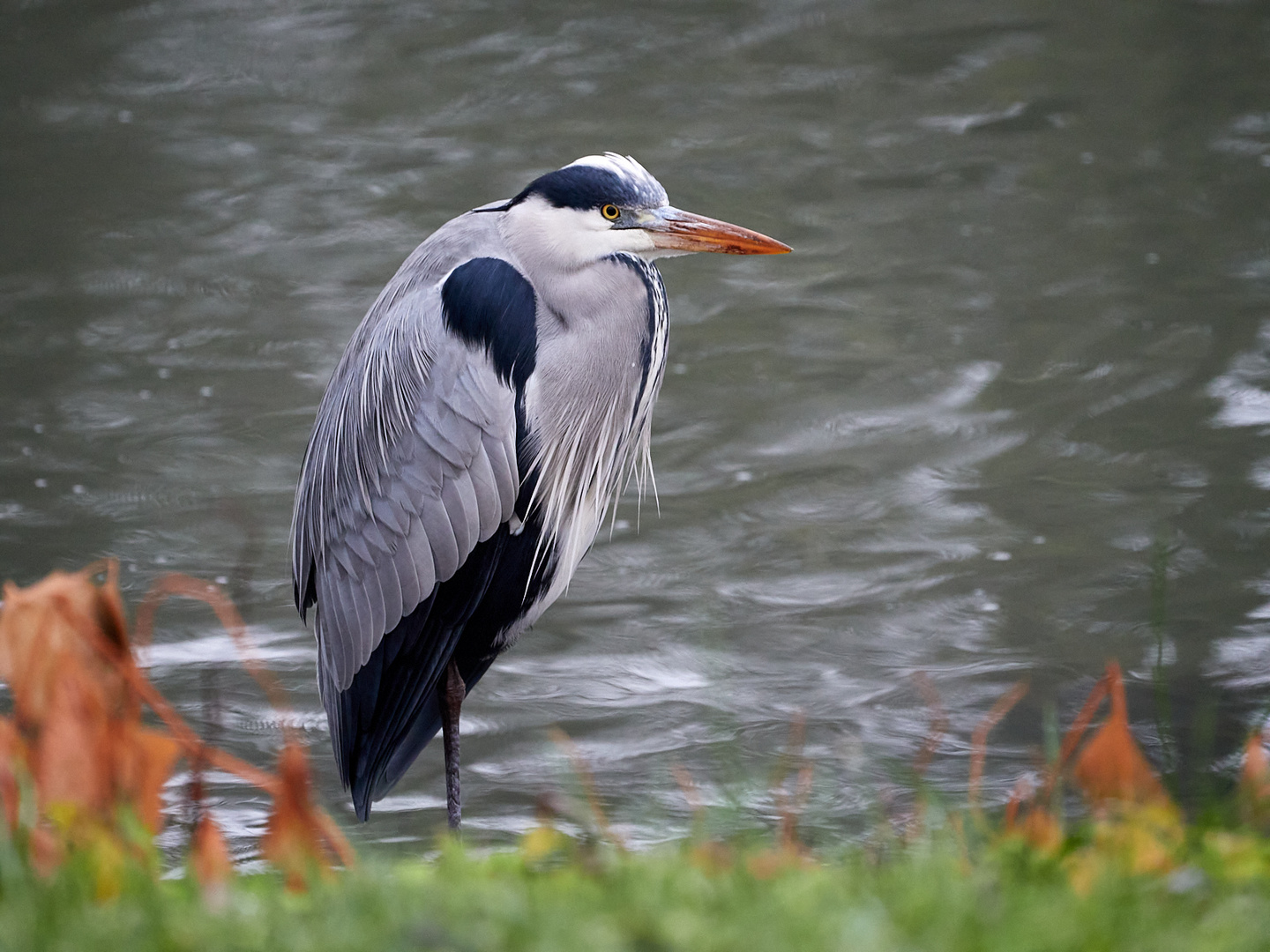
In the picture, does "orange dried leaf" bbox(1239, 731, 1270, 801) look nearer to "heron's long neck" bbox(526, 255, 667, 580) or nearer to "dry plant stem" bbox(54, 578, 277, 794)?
"dry plant stem" bbox(54, 578, 277, 794)

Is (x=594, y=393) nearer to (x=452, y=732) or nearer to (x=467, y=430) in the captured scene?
(x=467, y=430)

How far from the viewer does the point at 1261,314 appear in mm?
7227

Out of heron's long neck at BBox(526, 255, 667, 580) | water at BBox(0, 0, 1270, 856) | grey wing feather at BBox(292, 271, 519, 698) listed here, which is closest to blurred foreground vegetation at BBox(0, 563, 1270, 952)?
water at BBox(0, 0, 1270, 856)

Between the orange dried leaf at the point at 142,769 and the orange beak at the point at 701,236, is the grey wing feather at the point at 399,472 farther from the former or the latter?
the orange dried leaf at the point at 142,769

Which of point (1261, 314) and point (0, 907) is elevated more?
point (0, 907)

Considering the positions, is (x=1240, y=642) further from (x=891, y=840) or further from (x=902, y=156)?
(x=902, y=156)

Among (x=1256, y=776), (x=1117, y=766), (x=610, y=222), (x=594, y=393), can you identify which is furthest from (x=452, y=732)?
(x=1256, y=776)

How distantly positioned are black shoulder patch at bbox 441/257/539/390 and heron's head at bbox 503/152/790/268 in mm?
100

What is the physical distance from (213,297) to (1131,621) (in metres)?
4.80

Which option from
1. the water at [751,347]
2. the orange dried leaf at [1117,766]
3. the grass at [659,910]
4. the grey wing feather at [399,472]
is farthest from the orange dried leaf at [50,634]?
the orange dried leaf at [1117,766]

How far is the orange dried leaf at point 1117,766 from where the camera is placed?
2693 millimetres

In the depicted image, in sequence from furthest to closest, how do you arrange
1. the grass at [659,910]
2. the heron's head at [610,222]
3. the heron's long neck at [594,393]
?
1. the heron's long neck at [594,393]
2. the heron's head at [610,222]
3. the grass at [659,910]

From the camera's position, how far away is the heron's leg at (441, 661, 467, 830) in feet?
Answer: 12.8

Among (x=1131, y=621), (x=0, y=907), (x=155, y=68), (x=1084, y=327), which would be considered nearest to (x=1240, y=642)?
(x=1131, y=621)
